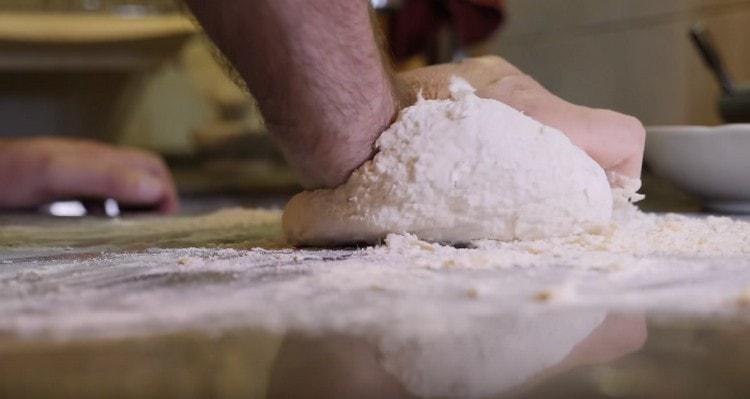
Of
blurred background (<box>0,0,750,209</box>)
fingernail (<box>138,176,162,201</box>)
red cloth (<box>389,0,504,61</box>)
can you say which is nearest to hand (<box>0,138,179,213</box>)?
fingernail (<box>138,176,162,201</box>)

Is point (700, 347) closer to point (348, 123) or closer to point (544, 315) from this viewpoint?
point (544, 315)

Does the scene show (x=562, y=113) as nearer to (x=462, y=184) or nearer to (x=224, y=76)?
(x=462, y=184)

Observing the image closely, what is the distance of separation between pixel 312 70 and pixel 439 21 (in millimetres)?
1524

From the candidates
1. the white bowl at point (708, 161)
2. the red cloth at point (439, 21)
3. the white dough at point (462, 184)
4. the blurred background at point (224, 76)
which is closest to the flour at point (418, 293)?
the white dough at point (462, 184)

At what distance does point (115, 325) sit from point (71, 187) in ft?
3.12

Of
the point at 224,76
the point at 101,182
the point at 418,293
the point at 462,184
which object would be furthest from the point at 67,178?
the point at 418,293

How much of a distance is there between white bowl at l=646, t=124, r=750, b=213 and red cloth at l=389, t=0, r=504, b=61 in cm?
70

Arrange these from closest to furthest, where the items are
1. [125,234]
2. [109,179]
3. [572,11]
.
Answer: [125,234], [109,179], [572,11]

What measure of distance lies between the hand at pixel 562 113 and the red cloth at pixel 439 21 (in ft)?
3.08

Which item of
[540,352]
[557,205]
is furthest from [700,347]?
[557,205]

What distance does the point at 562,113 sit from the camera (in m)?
0.66

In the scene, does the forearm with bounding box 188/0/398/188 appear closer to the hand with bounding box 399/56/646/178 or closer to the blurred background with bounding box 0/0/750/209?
the hand with bounding box 399/56/646/178

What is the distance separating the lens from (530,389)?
0.84 ft

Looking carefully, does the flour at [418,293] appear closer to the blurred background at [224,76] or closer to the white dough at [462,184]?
the white dough at [462,184]
